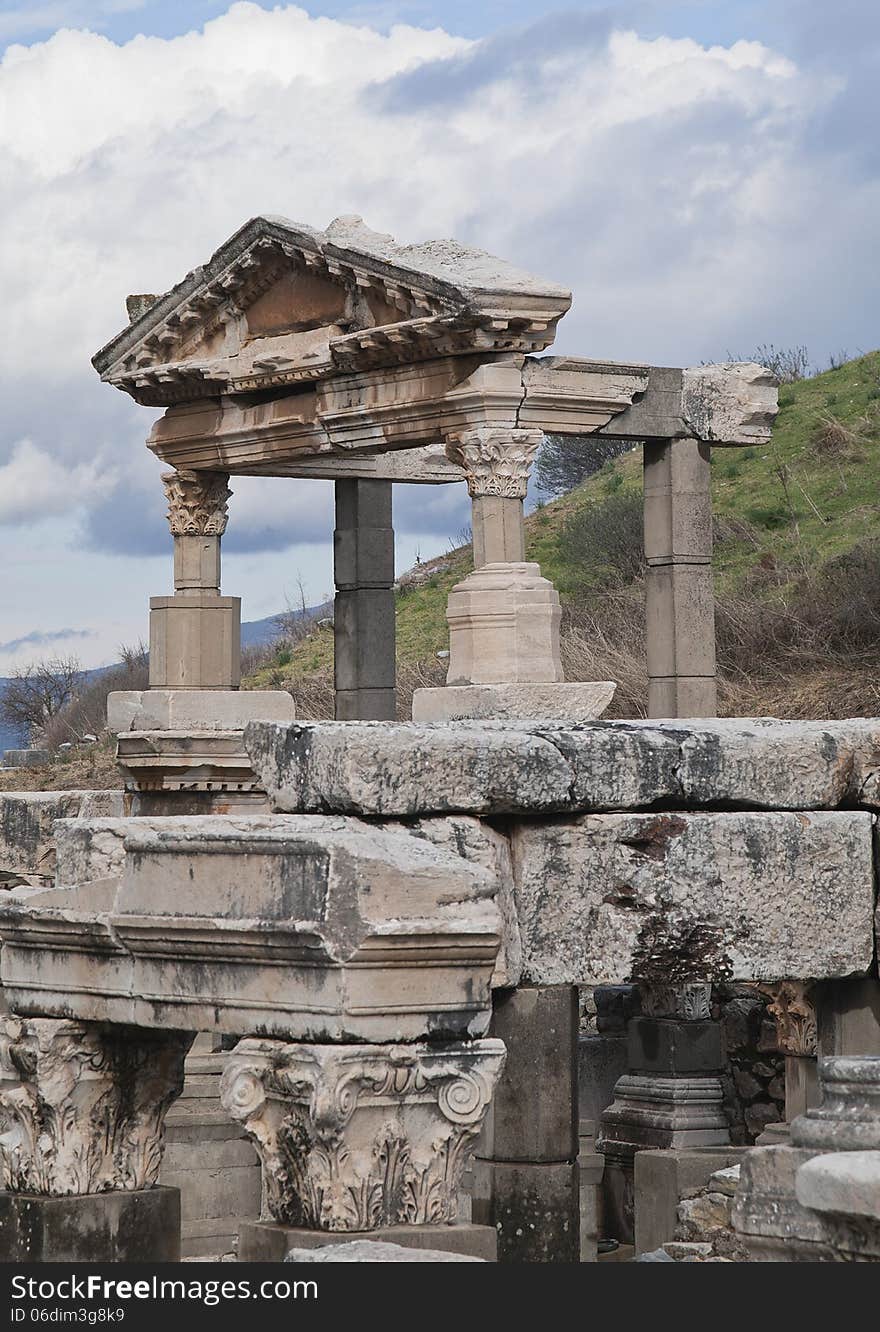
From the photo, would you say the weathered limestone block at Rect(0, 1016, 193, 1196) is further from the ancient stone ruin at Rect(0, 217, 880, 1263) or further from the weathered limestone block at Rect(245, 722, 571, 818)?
the weathered limestone block at Rect(245, 722, 571, 818)

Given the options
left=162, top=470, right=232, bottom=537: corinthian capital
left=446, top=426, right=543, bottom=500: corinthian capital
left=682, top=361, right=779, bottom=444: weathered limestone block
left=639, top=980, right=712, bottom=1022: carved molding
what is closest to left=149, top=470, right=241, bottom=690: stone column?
left=162, top=470, right=232, bottom=537: corinthian capital

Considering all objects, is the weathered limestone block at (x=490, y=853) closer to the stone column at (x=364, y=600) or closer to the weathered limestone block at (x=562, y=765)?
the weathered limestone block at (x=562, y=765)

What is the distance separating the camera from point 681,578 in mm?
17125

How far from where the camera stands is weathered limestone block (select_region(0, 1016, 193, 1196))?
595 centimetres

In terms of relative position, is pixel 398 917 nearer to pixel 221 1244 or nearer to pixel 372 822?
pixel 372 822

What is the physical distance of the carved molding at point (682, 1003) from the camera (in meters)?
11.5

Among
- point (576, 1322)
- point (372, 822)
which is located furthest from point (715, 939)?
point (576, 1322)

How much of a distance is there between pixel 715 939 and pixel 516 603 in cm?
944

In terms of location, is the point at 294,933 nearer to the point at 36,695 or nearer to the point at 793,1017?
the point at 793,1017

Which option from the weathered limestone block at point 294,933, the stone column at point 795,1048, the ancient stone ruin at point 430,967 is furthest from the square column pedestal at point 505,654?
the weathered limestone block at point 294,933

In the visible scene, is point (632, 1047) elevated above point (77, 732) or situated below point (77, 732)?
below

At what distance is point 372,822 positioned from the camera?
18.7 feet

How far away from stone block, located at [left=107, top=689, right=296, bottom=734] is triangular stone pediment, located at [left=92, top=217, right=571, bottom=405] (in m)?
2.58

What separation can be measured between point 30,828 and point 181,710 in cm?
630
